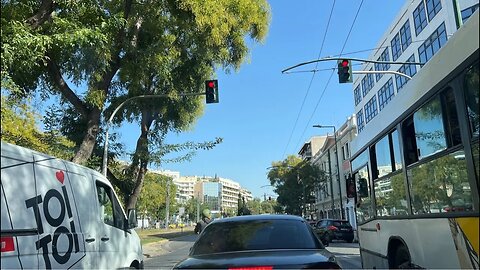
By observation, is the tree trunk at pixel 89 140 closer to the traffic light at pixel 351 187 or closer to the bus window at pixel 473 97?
the traffic light at pixel 351 187

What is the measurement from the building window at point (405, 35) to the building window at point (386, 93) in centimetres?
458

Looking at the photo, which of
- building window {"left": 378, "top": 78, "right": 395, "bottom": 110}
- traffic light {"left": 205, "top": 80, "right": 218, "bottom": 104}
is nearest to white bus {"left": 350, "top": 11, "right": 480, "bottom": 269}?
traffic light {"left": 205, "top": 80, "right": 218, "bottom": 104}

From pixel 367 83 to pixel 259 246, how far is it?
52.4 metres

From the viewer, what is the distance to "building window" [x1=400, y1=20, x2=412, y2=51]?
39941 mm

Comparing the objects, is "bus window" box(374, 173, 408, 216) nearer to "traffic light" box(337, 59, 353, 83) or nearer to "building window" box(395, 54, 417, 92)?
"traffic light" box(337, 59, 353, 83)

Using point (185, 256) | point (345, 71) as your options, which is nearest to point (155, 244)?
point (185, 256)

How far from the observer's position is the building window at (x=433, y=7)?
33.5 metres

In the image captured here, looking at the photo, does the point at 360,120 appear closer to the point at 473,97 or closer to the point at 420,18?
the point at 420,18

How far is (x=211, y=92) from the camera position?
56.2 ft

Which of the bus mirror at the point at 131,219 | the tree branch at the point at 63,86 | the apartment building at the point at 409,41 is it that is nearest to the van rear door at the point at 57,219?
the bus mirror at the point at 131,219

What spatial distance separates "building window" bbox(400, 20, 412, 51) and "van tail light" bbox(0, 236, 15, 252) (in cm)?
3982

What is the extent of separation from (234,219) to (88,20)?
731 cm

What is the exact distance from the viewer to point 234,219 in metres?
6.07

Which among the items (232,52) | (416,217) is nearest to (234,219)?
(416,217)
